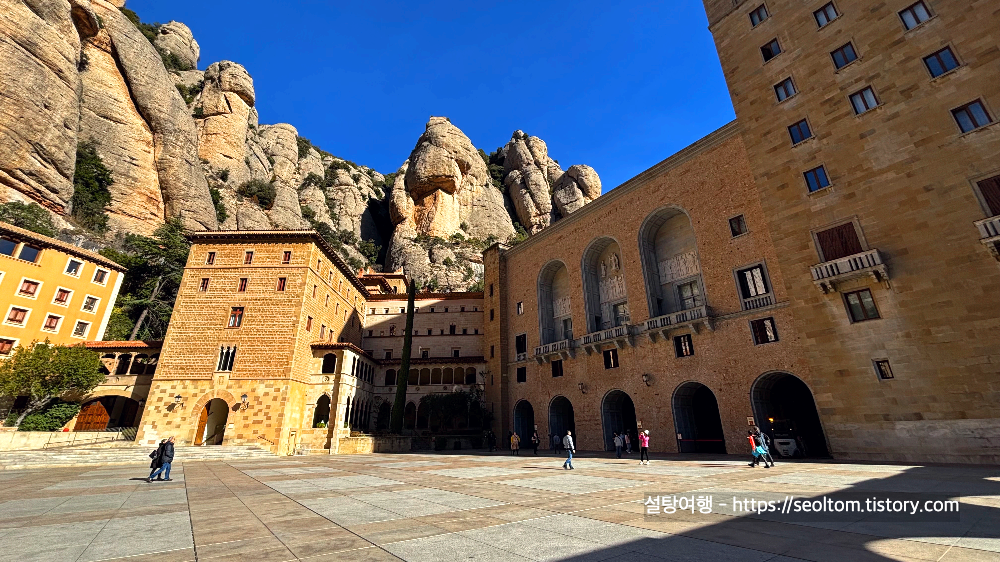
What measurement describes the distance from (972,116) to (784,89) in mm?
7706

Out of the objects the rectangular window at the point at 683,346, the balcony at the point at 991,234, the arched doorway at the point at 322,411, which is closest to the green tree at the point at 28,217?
the arched doorway at the point at 322,411

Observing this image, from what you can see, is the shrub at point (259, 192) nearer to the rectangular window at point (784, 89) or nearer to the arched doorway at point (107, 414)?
the arched doorway at point (107, 414)

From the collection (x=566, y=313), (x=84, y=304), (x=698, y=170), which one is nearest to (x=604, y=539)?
(x=698, y=170)

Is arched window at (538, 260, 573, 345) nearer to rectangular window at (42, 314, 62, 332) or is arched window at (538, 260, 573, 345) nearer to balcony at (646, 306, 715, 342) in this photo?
balcony at (646, 306, 715, 342)

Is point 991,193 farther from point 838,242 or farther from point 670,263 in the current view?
point 670,263

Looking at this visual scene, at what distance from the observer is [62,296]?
110 ft

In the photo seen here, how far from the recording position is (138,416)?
3419cm

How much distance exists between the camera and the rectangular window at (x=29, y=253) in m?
31.4

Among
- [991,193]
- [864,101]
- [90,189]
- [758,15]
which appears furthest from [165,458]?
[90,189]

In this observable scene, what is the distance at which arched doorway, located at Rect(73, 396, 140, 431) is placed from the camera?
32625 mm

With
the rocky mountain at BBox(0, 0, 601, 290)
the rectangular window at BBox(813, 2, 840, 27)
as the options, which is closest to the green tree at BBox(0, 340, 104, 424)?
the rocky mountain at BBox(0, 0, 601, 290)

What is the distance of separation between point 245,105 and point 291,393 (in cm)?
6336

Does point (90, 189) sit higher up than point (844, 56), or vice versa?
point (90, 189)

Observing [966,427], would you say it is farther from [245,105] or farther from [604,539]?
A: [245,105]
